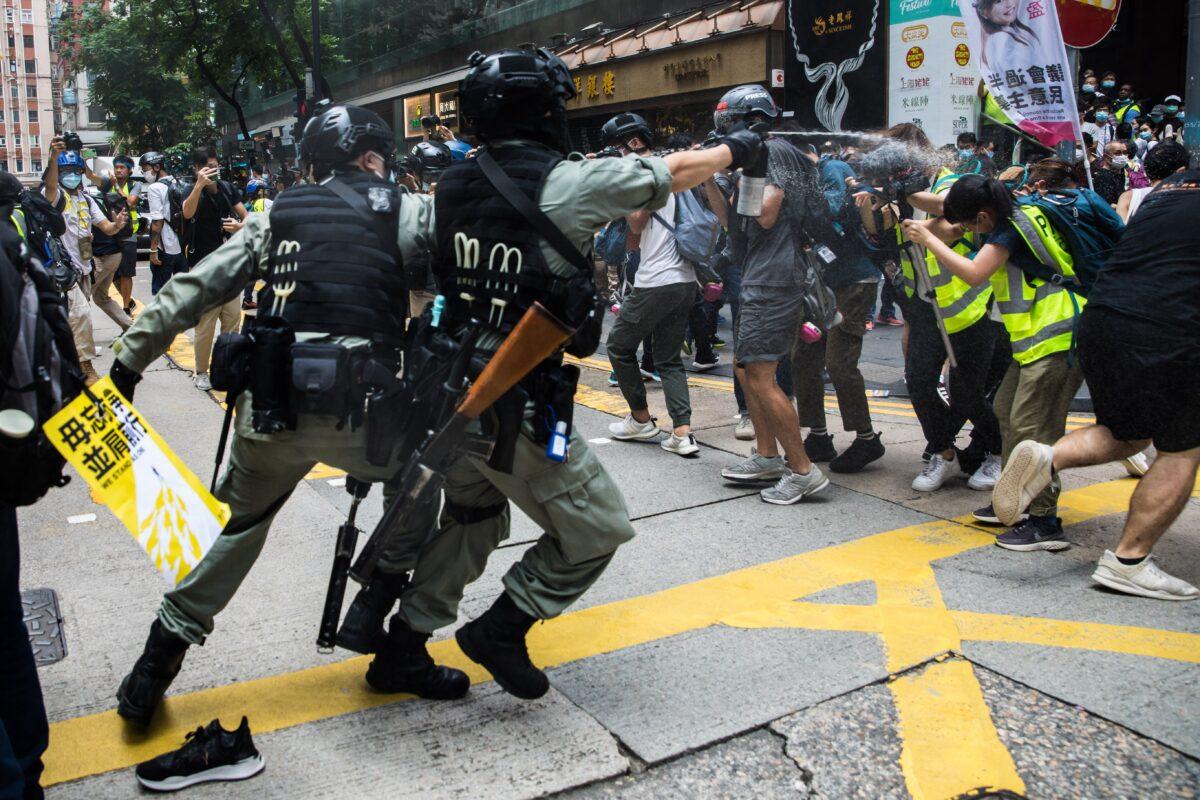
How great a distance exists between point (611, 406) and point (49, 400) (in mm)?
5501

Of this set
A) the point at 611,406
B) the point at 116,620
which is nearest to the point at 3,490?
the point at 116,620

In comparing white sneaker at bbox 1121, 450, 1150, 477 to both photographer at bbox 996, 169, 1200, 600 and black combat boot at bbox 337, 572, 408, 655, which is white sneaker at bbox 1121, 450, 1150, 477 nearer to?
photographer at bbox 996, 169, 1200, 600

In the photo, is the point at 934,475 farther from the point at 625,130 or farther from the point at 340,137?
the point at 340,137

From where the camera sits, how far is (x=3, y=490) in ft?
7.46

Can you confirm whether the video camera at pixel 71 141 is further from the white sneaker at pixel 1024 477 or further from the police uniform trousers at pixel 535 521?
the white sneaker at pixel 1024 477

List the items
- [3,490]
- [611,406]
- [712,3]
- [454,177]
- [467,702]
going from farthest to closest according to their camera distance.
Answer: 1. [712,3]
2. [611,406]
3. [467,702]
4. [454,177]
5. [3,490]

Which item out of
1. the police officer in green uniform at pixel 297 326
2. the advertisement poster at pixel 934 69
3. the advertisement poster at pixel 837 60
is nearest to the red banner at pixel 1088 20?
the police officer in green uniform at pixel 297 326

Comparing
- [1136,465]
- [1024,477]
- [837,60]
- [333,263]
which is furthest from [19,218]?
[837,60]

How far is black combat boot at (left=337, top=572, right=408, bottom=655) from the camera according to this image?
3.26m

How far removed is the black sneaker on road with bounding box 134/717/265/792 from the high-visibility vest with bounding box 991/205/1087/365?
3.51 meters

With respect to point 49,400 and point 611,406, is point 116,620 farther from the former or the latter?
point 611,406

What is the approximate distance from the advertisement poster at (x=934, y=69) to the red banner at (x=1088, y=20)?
24.8 ft

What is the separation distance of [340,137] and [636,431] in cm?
383

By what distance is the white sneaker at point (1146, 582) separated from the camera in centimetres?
396
